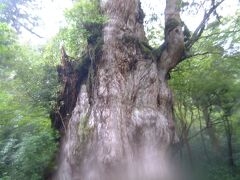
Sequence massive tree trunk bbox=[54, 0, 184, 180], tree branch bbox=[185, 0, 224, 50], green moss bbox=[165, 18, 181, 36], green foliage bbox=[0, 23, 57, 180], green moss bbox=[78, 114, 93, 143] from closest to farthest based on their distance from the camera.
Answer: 1. massive tree trunk bbox=[54, 0, 184, 180]
2. green foliage bbox=[0, 23, 57, 180]
3. green moss bbox=[78, 114, 93, 143]
4. green moss bbox=[165, 18, 181, 36]
5. tree branch bbox=[185, 0, 224, 50]

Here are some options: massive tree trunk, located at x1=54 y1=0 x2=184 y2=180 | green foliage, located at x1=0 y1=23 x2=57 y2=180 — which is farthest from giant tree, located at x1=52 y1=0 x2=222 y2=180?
green foliage, located at x1=0 y1=23 x2=57 y2=180

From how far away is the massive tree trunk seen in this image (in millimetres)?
5676

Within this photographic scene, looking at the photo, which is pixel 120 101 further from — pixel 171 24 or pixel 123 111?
pixel 171 24

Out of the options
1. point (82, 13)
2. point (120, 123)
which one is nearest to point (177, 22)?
point (82, 13)

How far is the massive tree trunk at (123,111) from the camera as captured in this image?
5676 millimetres

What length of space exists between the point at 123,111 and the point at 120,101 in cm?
25

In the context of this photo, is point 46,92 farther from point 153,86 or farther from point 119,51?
point 153,86

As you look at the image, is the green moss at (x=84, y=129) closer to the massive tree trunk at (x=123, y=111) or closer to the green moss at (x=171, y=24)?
the massive tree trunk at (x=123, y=111)

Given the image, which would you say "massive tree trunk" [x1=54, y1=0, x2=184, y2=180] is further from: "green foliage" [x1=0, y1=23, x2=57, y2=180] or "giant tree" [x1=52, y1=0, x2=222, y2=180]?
"green foliage" [x1=0, y1=23, x2=57, y2=180]

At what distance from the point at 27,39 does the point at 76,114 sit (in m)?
10.0

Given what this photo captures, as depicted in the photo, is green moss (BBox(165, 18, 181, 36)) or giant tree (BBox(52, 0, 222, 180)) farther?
green moss (BBox(165, 18, 181, 36))

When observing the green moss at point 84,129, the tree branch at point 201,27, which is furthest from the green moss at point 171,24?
the green moss at point 84,129

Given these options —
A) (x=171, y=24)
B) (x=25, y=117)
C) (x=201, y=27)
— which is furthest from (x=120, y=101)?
(x=201, y=27)

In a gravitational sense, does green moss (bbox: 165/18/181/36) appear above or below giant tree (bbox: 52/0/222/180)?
above
